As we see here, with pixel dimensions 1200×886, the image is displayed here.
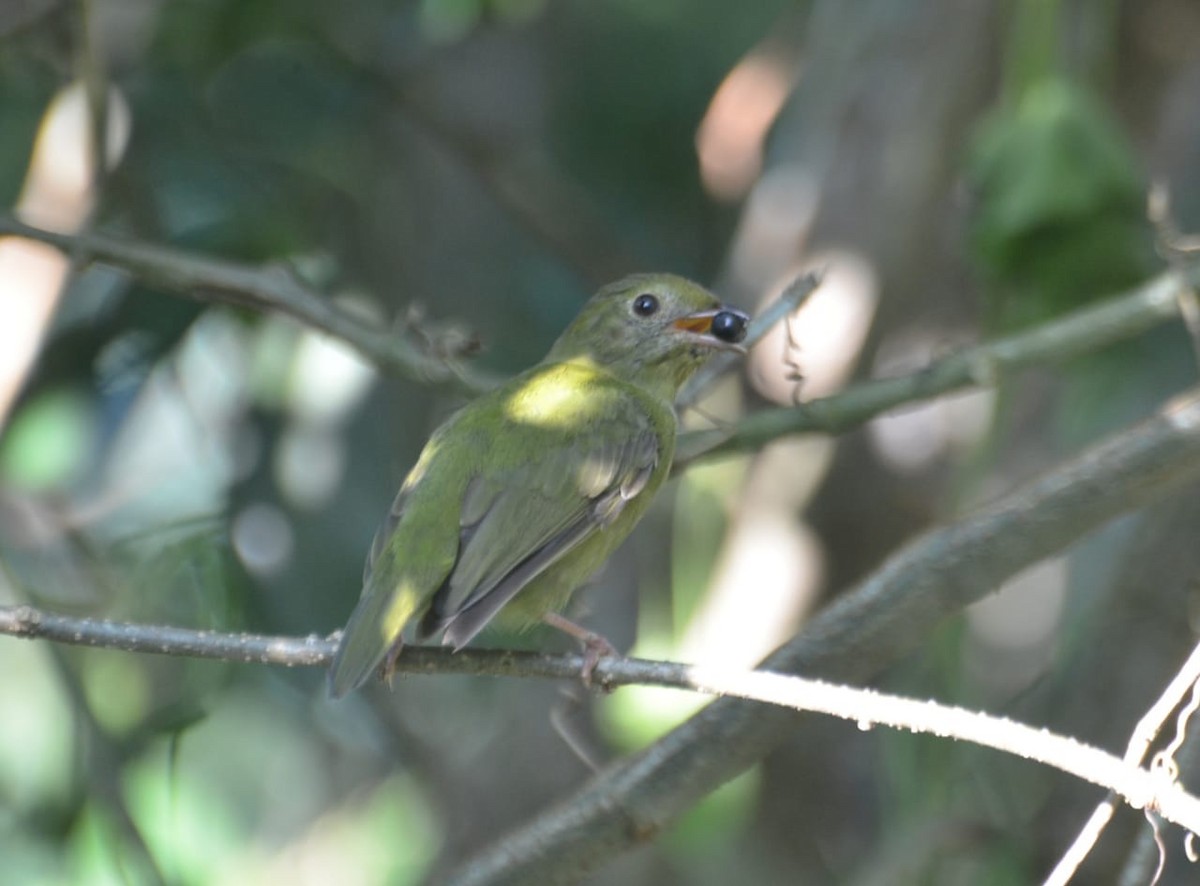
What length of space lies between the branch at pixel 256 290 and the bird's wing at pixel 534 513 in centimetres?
48

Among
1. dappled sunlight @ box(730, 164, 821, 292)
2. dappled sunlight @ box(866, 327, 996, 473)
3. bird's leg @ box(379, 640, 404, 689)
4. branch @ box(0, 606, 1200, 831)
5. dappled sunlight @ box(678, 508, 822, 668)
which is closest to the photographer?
branch @ box(0, 606, 1200, 831)

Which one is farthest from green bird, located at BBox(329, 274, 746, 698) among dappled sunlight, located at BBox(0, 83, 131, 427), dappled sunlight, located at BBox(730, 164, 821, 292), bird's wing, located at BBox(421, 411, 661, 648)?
dappled sunlight, located at BBox(0, 83, 131, 427)

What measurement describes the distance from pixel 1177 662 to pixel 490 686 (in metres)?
2.41

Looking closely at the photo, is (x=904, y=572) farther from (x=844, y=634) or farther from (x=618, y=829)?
(x=618, y=829)

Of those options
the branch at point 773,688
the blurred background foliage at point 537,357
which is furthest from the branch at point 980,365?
the branch at point 773,688

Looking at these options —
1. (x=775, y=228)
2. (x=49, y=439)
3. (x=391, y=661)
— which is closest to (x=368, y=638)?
(x=391, y=661)

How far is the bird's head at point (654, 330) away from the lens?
456cm

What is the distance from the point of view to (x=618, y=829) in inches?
126

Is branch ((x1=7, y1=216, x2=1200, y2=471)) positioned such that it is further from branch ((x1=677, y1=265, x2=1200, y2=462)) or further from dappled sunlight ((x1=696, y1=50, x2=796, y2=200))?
dappled sunlight ((x1=696, y1=50, x2=796, y2=200))

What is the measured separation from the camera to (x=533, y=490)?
381cm

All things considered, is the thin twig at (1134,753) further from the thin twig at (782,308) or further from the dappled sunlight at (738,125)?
the dappled sunlight at (738,125)

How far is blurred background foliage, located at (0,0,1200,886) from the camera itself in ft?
14.6

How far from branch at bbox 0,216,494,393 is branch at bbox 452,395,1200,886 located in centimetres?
139

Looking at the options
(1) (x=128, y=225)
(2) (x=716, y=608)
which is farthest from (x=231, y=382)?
(2) (x=716, y=608)
